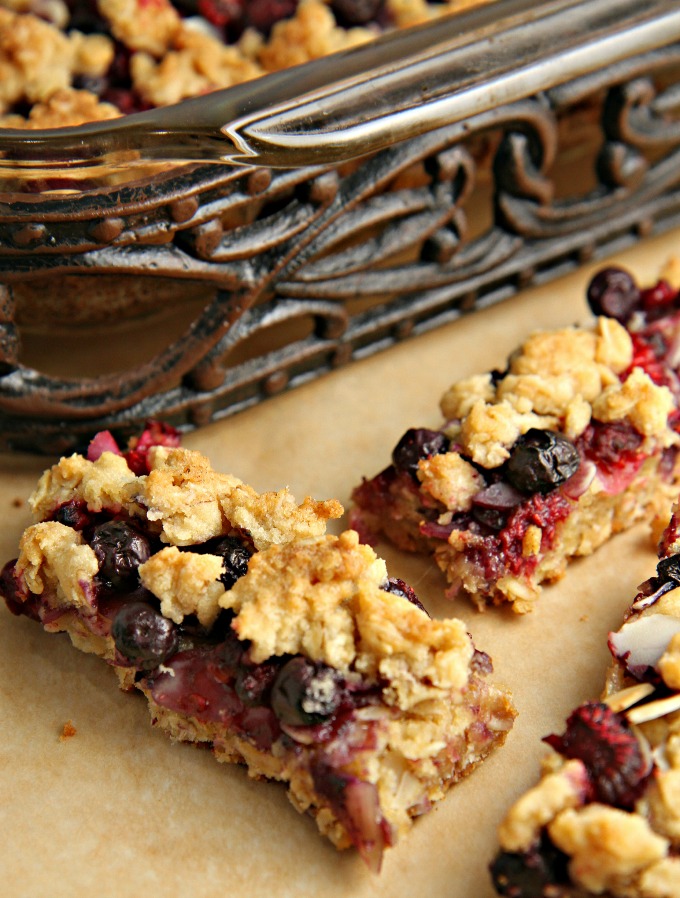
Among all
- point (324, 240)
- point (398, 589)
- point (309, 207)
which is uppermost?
point (309, 207)

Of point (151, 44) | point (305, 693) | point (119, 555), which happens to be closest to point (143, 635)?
point (119, 555)

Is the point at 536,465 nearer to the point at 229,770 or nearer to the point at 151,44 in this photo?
the point at 229,770

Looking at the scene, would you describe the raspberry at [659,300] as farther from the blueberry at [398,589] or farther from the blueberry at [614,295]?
the blueberry at [398,589]

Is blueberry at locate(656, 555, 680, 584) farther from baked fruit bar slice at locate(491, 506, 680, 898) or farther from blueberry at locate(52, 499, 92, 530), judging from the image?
blueberry at locate(52, 499, 92, 530)

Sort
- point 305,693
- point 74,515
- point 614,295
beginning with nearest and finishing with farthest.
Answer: point 305,693 → point 74,515 → point 614,295

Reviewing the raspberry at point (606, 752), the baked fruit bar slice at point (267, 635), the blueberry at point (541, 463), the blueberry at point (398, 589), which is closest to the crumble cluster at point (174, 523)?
the baked fruit bar slice at point (267, 635)
